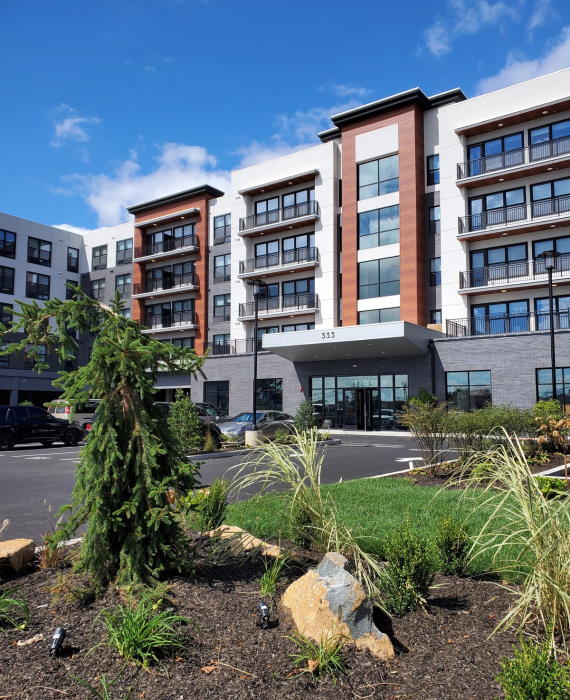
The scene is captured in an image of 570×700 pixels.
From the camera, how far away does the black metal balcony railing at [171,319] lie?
46.9 metres

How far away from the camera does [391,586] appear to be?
416cm

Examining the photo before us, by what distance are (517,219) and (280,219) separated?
1646 centimetres

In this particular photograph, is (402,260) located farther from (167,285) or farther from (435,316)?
(167,285)

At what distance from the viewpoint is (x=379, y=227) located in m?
36.5

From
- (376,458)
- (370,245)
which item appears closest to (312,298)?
(370,245)

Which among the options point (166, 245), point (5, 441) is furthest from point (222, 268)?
point (5, 441)

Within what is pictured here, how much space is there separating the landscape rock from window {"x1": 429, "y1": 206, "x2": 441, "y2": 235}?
110 ft

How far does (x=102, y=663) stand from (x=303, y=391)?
1358 inches

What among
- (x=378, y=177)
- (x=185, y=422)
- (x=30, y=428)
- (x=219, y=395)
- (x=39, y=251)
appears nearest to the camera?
(x=185, y=422)

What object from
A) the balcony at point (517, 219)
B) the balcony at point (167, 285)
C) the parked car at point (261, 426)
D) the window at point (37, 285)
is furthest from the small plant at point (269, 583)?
the window at point (37, 285)

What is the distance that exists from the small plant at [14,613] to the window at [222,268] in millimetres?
41636

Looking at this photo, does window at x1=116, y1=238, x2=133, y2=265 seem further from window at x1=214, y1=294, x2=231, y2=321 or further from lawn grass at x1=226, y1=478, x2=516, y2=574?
lawn grass at x1=226, y1=478, x2=516, y2=574

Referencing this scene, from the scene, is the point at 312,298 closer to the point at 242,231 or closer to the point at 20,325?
the point at 242,231

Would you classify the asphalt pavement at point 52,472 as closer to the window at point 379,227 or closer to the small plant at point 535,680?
the small plant at point 535,680
